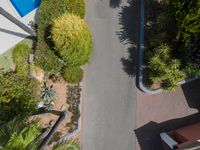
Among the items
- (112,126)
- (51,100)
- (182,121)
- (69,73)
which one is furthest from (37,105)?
(182,121)

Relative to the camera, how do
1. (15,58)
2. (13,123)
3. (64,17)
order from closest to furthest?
(13,123) → (64,17) → (15,58)

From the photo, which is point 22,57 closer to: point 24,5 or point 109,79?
point 24,5

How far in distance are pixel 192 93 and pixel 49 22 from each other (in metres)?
7.41

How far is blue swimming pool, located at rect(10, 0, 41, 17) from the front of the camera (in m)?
20.6

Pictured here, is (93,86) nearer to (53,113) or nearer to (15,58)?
(53,113)

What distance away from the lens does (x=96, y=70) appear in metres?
20.3

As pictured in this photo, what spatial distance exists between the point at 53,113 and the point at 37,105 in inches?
32.9

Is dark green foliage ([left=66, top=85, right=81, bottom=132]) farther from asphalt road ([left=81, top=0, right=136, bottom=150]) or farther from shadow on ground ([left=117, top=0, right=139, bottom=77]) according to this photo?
shadow on ground ([left=117, top=0, right=139, bottom=77])

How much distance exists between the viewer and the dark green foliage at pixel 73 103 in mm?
19859

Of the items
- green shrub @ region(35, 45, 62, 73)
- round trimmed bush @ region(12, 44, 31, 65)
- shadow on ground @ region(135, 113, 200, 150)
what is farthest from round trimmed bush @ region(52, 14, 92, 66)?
shadow on ground @ region(135, 113, 200, 150)

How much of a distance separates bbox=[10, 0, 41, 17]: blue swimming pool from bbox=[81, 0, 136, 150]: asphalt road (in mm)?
2523

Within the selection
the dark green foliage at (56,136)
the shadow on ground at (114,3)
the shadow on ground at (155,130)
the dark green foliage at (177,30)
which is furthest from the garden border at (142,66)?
the dark green foliage at (56,136)

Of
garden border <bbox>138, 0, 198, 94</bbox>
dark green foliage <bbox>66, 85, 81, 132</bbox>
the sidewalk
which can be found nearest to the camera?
dark green foliage <bbox>66, 85, 81, 132</bbox>

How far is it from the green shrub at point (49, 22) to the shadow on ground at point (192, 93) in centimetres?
598
